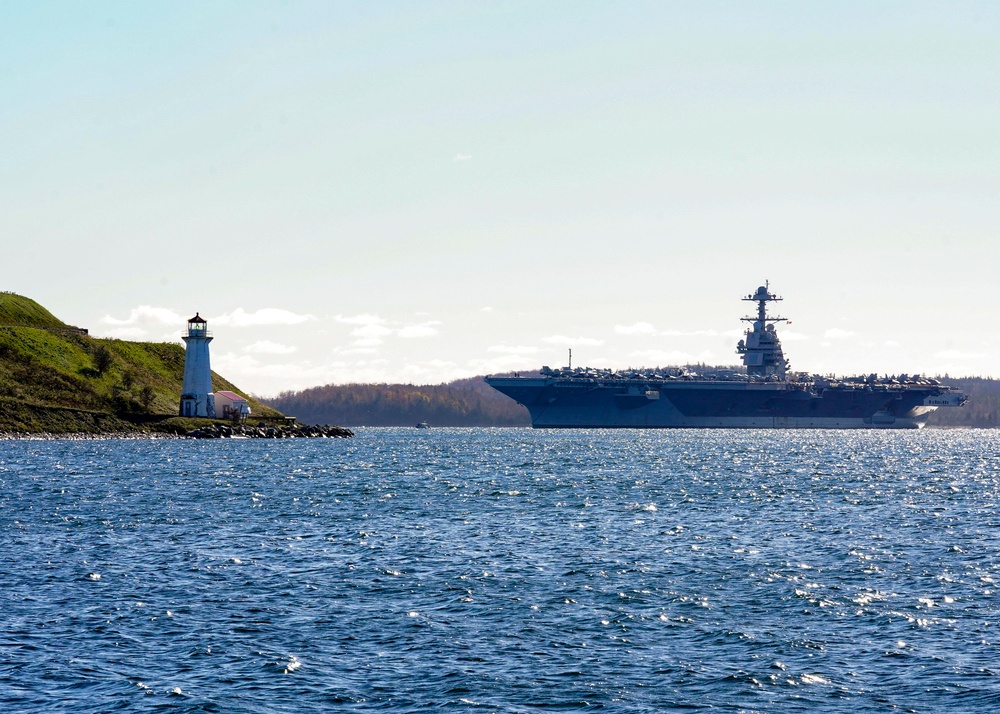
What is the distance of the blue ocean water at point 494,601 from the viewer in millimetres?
19578

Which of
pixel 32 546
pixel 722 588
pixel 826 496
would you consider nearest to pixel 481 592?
pixel 722 588

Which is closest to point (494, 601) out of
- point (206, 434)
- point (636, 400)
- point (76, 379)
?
point (206, 434)

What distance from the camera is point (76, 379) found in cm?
12988

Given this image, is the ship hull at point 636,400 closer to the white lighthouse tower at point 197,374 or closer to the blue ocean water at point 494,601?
the white lighthouse tower at point 197,374

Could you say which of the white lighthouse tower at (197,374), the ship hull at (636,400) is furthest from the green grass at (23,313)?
the ship hull at (636,400)

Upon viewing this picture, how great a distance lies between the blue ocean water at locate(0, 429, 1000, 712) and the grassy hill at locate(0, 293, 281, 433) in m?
62.3

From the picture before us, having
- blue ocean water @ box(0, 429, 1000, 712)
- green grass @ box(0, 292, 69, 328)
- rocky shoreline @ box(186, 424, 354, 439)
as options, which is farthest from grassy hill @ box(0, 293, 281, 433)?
blue ocean water @ box(0, 429, 1000, 712)

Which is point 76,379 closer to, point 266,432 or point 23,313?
point 266,432

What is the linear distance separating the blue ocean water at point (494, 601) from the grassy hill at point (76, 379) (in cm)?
6233

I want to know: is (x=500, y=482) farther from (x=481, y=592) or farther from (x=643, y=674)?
(x=643, y=674)

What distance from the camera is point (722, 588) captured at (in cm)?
2950

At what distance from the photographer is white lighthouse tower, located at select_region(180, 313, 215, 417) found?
411 feet

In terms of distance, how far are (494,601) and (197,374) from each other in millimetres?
105348

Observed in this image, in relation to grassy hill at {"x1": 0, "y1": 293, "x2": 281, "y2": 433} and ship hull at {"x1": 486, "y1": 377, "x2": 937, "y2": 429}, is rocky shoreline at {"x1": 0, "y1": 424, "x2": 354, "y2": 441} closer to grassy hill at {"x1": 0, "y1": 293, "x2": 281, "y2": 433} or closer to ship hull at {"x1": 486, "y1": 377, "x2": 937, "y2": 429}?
grassy hill at {"x1": 0, "y1": 293, "x2": 281, "y2": 433}
